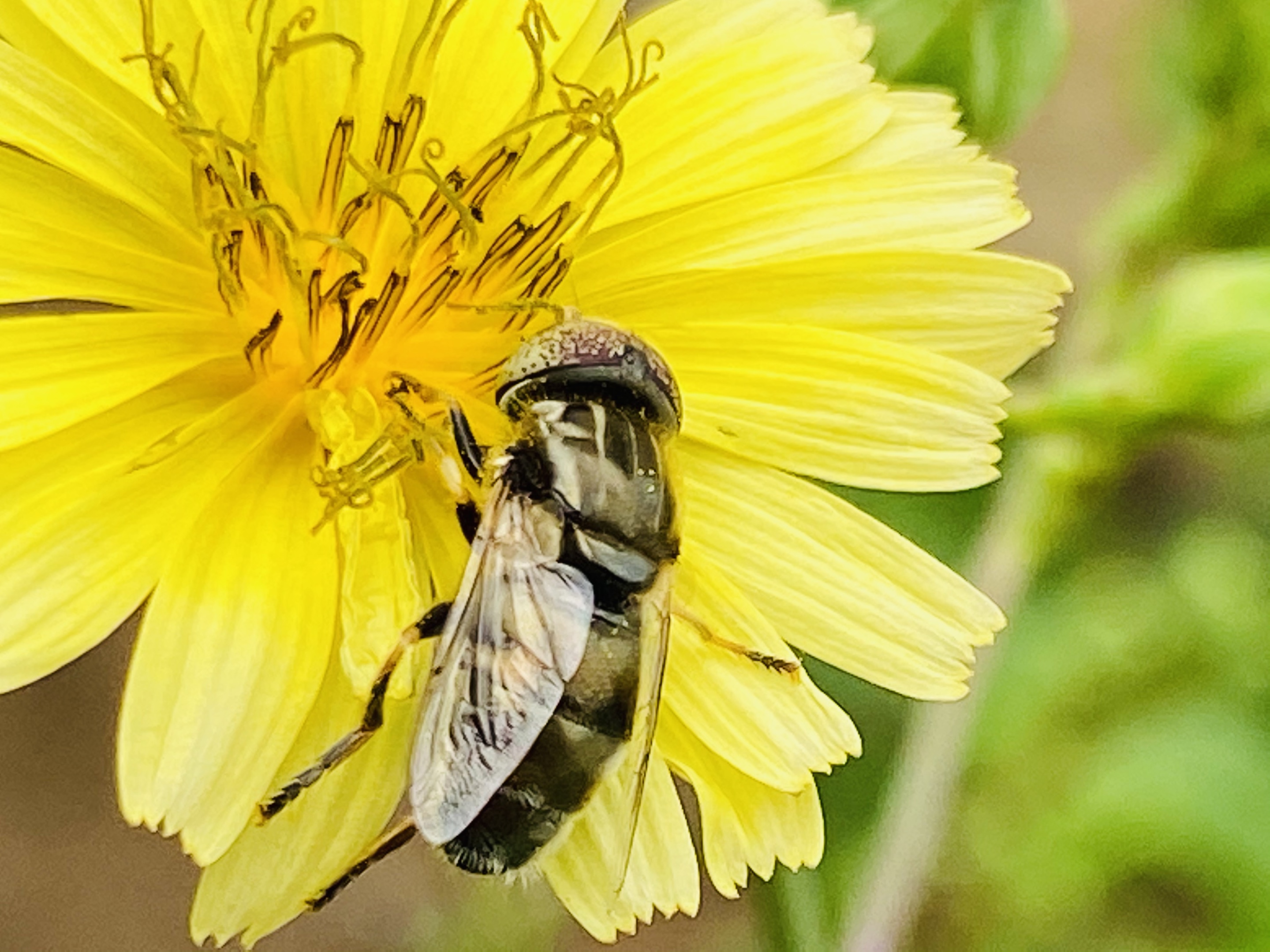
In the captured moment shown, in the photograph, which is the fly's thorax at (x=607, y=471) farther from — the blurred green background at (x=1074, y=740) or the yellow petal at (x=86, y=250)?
the blurred green background at (x=1074, y=740)

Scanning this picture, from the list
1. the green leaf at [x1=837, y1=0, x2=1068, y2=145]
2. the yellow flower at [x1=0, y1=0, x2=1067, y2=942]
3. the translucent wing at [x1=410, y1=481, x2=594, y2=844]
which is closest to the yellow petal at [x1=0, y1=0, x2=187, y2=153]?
the yellow flower at [x1=0, y1=0, x2=1067, y2=942]

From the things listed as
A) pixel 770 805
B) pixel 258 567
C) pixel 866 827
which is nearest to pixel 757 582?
pixel 770 805

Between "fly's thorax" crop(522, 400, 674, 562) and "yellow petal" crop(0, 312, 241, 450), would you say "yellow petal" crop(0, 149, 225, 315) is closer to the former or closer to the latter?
"yellow petal" crop(0, 312, 241, 450)

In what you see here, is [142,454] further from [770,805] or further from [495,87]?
[770,805]

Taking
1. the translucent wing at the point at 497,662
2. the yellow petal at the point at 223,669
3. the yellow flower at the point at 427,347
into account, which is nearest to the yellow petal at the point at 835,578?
the yellow flower at the point at 427,347

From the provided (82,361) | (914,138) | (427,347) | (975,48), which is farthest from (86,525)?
(975,48)
